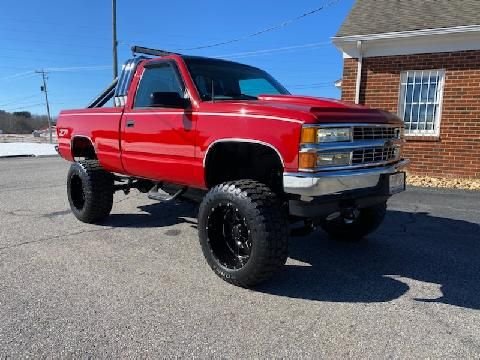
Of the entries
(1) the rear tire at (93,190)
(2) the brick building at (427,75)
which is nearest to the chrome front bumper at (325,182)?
(1) the rear tire at (93,190)

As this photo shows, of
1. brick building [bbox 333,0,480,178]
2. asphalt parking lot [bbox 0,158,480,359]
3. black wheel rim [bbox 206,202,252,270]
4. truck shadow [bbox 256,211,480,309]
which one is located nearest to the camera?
asphalt parking lot [bbox 0,158,480,359]

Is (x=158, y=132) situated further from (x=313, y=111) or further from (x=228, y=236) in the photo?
(x=313, y=111)

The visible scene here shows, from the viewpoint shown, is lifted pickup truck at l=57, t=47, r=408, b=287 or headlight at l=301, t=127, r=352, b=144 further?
lifted pickup truck at l=57, t=47, r=408, b=287

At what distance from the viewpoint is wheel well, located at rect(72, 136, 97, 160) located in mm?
6045

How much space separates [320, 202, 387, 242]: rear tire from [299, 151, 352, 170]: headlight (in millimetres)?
1366

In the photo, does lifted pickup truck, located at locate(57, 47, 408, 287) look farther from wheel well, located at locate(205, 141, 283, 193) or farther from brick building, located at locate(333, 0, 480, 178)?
brick building, located at locate(333, 0, 480, 178)

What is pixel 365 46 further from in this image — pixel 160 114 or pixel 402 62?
pixel 160 114

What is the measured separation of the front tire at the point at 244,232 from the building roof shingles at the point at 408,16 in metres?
7.64

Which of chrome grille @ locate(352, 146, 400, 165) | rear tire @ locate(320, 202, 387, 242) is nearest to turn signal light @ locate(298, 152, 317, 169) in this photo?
chrome grille @ locate(352, 146, 400, 165)

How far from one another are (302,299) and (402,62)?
7.90m

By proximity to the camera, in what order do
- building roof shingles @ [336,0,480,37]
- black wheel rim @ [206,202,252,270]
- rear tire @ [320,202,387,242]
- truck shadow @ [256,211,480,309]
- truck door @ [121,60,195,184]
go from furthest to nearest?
building roof shingles @ [336,0,480,37], rear tire @ [320,202,387,242], truck door @ [121,60,195,184], black wheel rim @ [206,202,252,270], truck shadow @ [256,211,480,309]

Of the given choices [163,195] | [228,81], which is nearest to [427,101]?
[228,81]

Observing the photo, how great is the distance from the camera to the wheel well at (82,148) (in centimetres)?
605

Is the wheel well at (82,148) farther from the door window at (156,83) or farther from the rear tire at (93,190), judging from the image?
A: the door window at (156,83)
